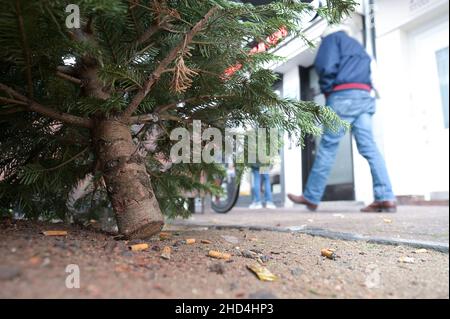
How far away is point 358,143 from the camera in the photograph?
281cm

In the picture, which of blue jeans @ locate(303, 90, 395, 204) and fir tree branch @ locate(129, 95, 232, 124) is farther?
blue jeans @ locate(303, 90, 395, 204)

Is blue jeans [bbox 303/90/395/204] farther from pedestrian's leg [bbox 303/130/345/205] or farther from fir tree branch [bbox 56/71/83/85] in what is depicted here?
fir tree branch [bbox 56/71/83/85]

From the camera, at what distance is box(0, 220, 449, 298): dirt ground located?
1.73 ft

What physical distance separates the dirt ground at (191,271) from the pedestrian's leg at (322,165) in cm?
182

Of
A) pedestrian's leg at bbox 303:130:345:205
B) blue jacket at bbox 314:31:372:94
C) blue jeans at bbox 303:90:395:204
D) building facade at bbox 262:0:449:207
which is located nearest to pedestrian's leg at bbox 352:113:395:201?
→ blue jeans at bbox 303:90:395:204

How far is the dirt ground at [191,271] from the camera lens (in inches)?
20.7

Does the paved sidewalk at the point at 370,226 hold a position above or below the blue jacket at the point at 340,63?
below

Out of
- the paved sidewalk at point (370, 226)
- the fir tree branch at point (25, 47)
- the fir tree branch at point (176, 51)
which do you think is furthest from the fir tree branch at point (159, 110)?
the paved sidewalk at point (370, 226)

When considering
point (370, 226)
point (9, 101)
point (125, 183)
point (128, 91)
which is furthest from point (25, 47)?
point (370, 226)

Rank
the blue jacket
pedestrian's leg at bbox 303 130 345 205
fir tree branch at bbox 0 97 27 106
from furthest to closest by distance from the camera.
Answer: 1. pedestrian's leg at bbox 303 130 345 205
2. the blue jacket
3. fir tree branch at bbox 0 97 27 106

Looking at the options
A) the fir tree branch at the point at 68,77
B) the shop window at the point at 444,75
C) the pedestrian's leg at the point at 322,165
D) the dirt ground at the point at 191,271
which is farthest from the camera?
the shop window at the point at 444,75

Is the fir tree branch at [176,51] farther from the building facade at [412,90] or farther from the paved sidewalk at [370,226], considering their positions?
the building facade at [412,90]

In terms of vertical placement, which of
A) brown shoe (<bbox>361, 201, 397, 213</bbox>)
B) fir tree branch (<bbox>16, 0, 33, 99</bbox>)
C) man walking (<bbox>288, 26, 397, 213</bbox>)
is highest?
man walking (<bbox>288, 26, 397, 213</bbox>)
